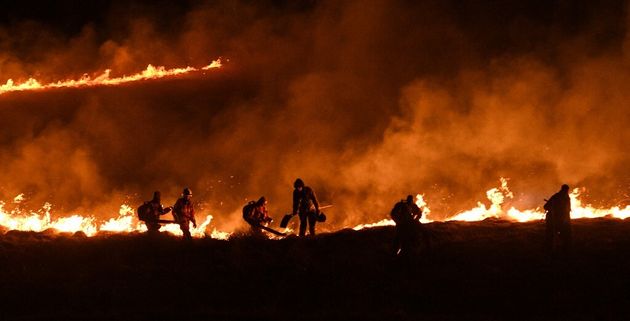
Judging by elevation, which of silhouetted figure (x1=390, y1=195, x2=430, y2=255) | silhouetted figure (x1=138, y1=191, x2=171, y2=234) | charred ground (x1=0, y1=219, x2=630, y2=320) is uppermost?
silhouetted figure (x1=138, y1=191, x2=171, y2=234)

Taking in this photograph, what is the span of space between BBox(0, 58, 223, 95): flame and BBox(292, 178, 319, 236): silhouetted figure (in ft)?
58.3

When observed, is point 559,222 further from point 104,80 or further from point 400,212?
point 104,80

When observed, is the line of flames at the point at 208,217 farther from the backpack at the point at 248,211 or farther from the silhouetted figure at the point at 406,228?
the silhouetted figure at the point at 406,228

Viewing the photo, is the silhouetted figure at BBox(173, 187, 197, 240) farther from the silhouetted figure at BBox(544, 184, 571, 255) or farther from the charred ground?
the silhouetted figure at BBox(544, 184, 571, 255)

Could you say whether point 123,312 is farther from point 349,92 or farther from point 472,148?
point 349,92

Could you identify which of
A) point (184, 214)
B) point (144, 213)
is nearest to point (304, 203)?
point (184, 214)

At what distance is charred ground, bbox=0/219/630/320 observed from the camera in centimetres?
1097

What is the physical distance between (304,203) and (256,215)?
138 cm

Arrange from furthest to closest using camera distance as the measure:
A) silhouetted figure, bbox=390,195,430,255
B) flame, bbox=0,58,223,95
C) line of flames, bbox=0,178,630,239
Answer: flame, bbox=0,58,223,95, line of flames, bbox=0,178,630,239, silhouetted figure, bbox=390,195,430,255

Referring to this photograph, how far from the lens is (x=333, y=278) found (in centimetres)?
1252

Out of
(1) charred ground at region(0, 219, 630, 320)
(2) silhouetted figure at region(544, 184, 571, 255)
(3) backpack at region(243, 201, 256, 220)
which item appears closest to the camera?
(1) charred ground at region(0, 219, 630, 320)

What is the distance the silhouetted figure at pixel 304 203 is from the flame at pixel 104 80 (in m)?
17.8

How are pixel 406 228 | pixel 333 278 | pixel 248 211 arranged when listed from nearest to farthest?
pixel 333 278, pixel 406 228, pixel 248 211

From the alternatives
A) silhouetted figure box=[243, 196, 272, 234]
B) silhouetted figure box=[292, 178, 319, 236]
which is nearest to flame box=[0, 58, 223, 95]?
silhouetted figure box=[243, 196, 272, 234]
